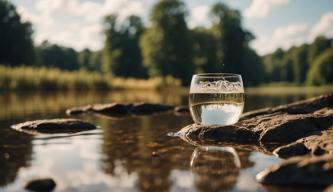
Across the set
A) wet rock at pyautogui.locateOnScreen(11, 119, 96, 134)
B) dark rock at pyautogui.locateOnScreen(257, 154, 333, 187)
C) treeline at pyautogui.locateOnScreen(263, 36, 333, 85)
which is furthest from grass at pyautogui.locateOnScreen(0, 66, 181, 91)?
treeline at pyautogui.locateOnScreen(263, 36, 333, 85)

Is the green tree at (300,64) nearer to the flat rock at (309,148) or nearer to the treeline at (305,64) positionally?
the treeline at (305,64)

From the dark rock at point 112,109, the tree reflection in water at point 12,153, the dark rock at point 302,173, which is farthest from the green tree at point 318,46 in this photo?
the dark rock at point 302,173

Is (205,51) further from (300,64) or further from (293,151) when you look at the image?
(293,151)

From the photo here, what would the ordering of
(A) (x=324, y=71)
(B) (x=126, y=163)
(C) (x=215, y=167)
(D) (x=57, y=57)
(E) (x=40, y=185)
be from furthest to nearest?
1. (D) (x=57, y=57)
2. (A) (x=324, y=71)
3. (B) (x=126, y=163)
4. (C) (x=215, y=167)
5. (E) (x=40, y=185)

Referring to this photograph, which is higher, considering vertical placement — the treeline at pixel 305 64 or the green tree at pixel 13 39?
the green tree at pixel 13 39

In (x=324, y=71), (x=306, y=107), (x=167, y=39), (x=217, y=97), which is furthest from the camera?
(x=324, y=71)

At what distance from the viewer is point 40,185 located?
3205 mm

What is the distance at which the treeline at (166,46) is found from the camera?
53.1 m

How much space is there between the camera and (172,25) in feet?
174

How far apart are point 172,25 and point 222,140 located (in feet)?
159

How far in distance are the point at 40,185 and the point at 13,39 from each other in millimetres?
52340

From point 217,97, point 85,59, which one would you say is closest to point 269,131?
point 217,97

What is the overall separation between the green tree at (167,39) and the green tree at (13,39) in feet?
49.7

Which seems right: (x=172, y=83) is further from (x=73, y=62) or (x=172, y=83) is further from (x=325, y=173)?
(x=73, y=62)
